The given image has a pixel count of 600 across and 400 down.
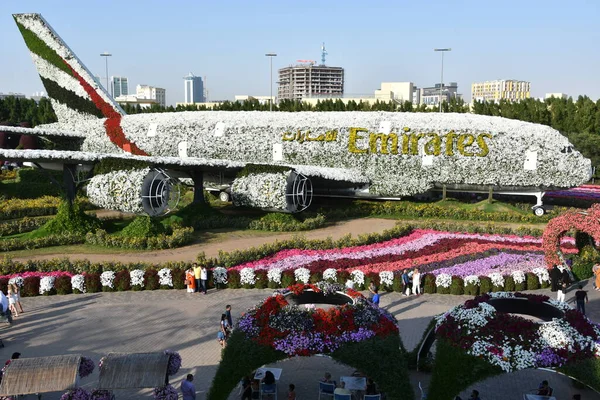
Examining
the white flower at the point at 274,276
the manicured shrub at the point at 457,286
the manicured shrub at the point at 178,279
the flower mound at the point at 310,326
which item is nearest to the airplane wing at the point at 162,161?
the manicured shrub at the point at 178,279

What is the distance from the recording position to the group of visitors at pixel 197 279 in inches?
861

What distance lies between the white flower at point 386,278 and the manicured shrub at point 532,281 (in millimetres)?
5180

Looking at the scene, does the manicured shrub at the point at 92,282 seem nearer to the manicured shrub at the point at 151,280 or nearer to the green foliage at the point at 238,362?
the manicured shrub at the point at 151,280

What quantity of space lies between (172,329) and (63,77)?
28.3m

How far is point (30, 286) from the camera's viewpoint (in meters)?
21.9

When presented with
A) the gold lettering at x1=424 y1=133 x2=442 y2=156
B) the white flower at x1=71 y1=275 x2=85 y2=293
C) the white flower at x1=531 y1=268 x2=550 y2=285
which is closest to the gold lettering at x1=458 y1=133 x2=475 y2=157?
the gold lettering at x1=424 y1=133 x2=442 y2=156

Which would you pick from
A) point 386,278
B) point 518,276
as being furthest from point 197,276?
point 518,276

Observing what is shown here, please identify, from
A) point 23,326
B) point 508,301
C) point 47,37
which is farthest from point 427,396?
point 47,37

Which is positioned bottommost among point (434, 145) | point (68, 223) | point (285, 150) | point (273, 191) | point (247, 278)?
point (247, 278)

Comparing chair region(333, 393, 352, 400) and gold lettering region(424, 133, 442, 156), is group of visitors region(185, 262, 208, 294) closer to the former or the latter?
chair region(333, 393, 352, 400)

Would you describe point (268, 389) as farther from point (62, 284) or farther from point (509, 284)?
point (509, 284)

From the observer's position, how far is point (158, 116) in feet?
132

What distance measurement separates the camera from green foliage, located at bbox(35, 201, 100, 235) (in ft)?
94.9

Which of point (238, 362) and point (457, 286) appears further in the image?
point (457, 286)
